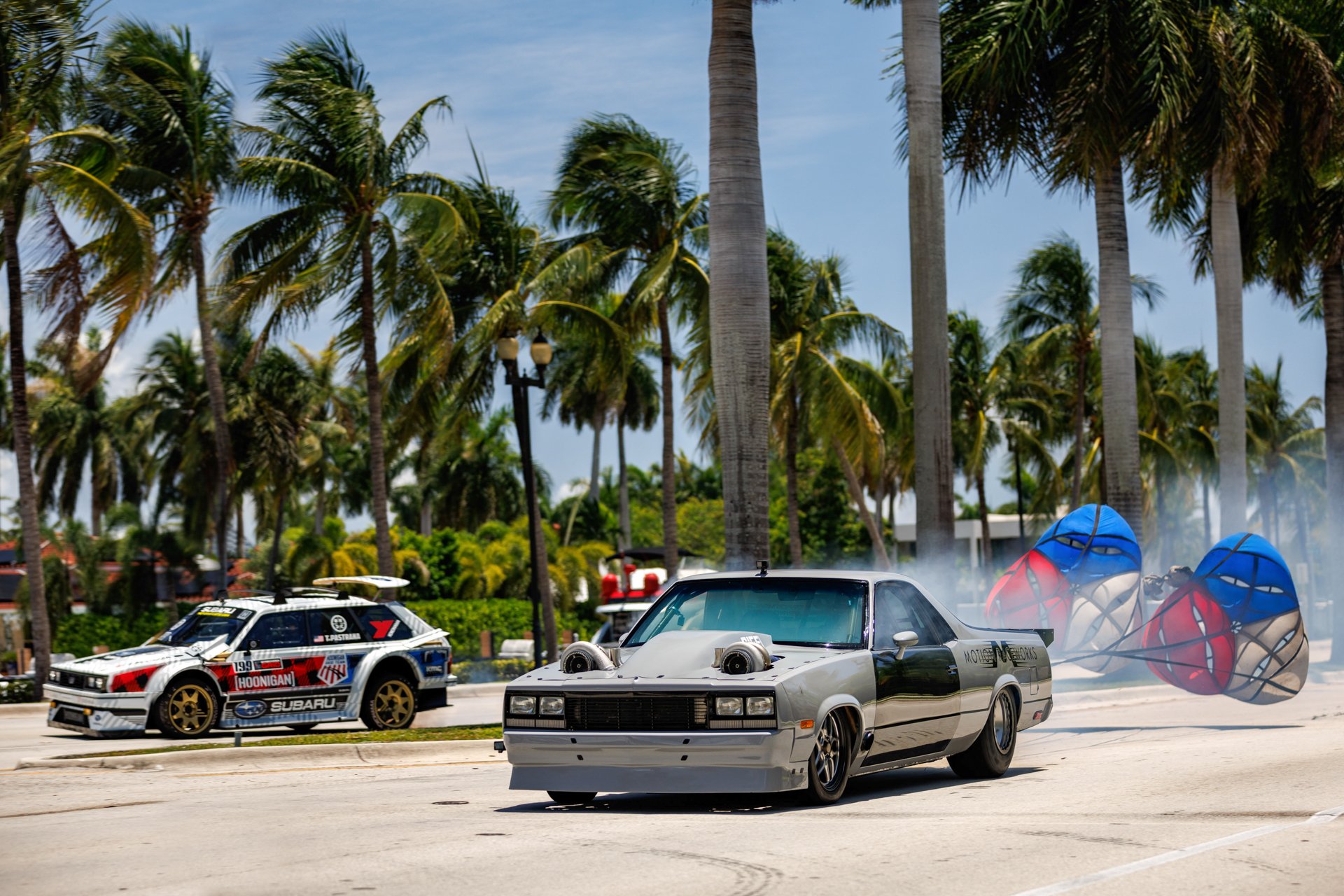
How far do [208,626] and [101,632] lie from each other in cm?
2735

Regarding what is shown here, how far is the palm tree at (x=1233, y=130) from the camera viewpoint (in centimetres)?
2359

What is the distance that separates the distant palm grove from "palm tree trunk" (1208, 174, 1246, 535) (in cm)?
6

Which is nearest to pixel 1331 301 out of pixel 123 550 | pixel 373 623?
pixel 373 623

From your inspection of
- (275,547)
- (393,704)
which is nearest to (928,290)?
(393,704)

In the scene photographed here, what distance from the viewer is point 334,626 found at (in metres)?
17.5

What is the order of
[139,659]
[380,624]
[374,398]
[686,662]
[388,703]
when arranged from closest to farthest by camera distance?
[686,662] → [139,659] → [388,703] → [380,624] → [374,398]

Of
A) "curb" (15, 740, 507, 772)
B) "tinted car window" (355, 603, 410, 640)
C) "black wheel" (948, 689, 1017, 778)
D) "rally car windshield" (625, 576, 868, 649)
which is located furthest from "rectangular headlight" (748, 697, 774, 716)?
"tinted car window" (355, 603, 410, 640)

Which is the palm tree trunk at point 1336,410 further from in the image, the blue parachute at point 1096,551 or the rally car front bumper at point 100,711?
the rally car front bumper at point 100,711

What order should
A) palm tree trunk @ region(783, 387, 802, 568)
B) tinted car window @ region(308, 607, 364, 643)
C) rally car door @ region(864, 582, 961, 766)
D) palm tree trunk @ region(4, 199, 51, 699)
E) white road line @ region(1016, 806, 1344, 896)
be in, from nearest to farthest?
white road line @ region(1016, 806, 1344, 896) < rally car door @ region(864, 582, 961, 766) < tinted car window @ region(308, 607, 364, 643) < palm tree trunk @ region(4, 199, 51, 699) < palm tree trunk @ region(783, 387, 802, 568)

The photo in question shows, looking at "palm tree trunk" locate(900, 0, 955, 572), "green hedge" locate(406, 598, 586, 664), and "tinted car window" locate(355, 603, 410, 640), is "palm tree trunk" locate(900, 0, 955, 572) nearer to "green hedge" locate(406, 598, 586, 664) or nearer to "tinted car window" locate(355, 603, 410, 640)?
"tinted car window" locate(355, 603, 410, 640)

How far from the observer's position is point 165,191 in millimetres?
31828

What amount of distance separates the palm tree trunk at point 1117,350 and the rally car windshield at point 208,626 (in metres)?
A: 14.2

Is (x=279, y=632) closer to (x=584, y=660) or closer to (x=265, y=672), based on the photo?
(x=265, y=672)

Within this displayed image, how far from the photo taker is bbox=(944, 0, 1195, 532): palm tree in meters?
22.6
